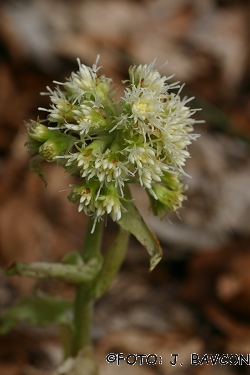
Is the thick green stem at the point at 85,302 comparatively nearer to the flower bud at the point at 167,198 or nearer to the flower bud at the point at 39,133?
the flower bud at the point at 167,198

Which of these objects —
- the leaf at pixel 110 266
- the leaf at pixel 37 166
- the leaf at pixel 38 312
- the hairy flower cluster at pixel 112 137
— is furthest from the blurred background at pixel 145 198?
the leaf at pixel 37 166

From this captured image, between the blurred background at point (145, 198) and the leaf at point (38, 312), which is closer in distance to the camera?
the leaf at point (38, 312)

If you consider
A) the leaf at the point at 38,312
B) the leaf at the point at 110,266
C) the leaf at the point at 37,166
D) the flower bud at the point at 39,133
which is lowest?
the leaf at the point at 38,312

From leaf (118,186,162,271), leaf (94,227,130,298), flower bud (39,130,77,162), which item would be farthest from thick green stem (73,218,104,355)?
flower bud (39,130,77,162)

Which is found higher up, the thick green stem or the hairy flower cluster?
the hairy flower cluster

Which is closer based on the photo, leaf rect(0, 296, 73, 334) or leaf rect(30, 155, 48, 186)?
leaf rect(30, 155, 48, 186)

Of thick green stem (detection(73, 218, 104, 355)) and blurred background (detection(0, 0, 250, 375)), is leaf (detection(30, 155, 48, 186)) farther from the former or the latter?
blurred background (detection(0, 0, 250, 375))

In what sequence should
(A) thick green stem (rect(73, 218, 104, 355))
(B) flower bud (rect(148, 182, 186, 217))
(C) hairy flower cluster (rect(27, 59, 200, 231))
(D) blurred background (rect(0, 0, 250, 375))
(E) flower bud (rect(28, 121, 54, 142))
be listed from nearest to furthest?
(C) hairy flower cluster (rect(27, 59, 200, 231)) → (E) flower bud (rect(28, 121, 54, 142)) → (B) flower bud (rect(148, 182, 186, 217)) → (A) thick green stem (rect(73, 218, 104, 355)) → (D) blurred background (rect(0, 0, 250, 375))
